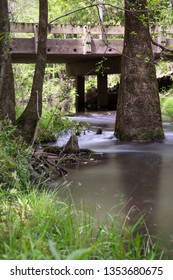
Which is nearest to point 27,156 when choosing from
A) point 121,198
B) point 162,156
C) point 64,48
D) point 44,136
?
point 121,198

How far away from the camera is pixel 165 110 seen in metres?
20.0

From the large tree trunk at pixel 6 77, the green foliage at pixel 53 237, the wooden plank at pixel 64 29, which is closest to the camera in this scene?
the green foliage at pixel 53 237

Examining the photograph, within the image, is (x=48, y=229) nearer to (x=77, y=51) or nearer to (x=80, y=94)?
(x=77, y=51)

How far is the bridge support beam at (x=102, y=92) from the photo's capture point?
24.8m

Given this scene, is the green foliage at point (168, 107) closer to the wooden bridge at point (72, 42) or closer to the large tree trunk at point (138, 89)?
the wooden bridge at point (72, 42)

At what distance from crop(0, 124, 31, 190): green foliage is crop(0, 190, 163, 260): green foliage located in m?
0.91

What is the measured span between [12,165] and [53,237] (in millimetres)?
2798

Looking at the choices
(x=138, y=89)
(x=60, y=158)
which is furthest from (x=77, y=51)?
(x=60, y=158)

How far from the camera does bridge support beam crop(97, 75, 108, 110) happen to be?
2478 cm

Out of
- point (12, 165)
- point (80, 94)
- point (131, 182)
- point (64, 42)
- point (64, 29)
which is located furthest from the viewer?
point (80, 94)

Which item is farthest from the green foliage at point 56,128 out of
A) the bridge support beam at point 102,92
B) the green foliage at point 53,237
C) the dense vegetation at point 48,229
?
the bridge support beam at point 102,92

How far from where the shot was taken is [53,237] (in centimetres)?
355

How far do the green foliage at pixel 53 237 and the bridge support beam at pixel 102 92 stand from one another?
66.8 feet

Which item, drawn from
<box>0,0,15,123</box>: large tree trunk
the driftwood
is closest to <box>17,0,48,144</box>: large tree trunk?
<box>0,0,15,123</box>: large tree trunk
